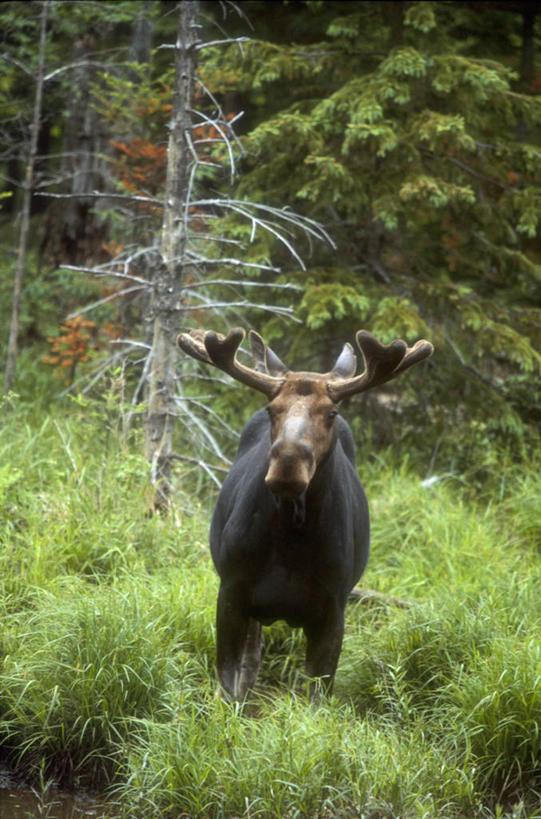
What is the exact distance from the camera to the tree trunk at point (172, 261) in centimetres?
693

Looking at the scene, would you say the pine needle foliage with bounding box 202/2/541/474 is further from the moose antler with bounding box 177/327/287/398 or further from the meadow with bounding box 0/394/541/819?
the moose antler with bounding box 177/327/287/398

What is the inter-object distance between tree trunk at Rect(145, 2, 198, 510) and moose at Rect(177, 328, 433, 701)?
235 centimetres

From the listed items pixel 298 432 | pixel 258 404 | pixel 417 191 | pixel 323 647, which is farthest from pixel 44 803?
pixel 417 191

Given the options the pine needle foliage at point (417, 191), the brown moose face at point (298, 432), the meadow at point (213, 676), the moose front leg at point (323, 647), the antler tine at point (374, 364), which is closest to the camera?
the brown moose face at point (298, 432)

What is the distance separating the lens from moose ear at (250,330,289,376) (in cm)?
455

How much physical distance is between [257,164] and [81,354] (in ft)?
9.19

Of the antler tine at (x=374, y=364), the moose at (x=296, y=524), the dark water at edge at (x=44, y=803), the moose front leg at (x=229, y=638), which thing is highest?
the antler tine at (x=374, y=364)

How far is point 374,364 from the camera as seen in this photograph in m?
4.12

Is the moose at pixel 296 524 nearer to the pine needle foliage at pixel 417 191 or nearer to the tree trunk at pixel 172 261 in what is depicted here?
the tree trunk at pixel 172 261

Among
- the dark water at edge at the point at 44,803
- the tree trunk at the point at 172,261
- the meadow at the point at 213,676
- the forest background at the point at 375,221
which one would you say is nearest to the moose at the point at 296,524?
the meadow at the point at 213,676

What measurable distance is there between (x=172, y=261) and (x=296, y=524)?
3.31m

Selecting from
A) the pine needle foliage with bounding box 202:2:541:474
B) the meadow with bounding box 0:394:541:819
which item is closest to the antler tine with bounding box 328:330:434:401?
the meadow with bounding box 0:394:541:819

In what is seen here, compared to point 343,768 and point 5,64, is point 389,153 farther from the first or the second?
point 343,768

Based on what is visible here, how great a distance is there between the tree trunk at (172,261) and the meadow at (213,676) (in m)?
0.34
